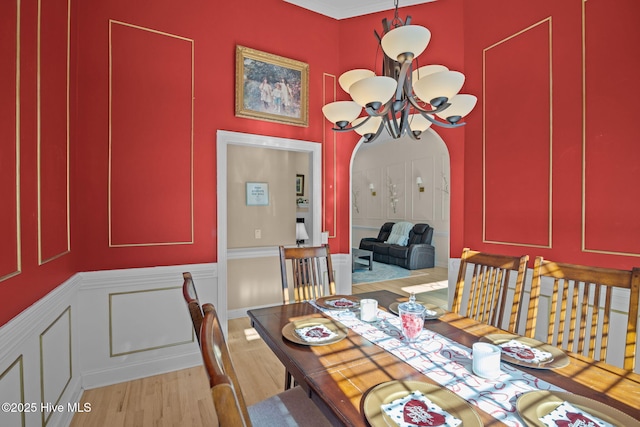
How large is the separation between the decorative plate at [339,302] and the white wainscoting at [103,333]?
127 cm

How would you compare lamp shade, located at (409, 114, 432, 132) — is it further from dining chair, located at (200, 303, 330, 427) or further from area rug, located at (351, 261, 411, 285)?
area rug, located at (351, 261, 411, 285)

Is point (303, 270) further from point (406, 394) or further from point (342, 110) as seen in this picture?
point (406, 394)

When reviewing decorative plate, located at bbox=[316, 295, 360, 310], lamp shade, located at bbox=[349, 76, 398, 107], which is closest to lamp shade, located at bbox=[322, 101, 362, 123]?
lamp shade, located at bbox=[349, 76, 398, 107]

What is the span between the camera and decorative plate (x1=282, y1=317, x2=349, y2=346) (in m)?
1.28

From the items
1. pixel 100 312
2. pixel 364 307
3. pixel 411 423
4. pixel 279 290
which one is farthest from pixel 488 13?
pixel 100 312

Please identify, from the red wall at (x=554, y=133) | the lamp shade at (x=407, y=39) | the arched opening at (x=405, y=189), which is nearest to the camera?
the lamp shade at (x=407, y=39)

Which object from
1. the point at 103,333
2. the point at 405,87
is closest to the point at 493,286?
the point at 405,87

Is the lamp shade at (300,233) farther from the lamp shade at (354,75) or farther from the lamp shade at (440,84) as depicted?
the lamp shade at (440,84)

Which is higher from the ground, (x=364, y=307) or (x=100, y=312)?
(x=364, y=307)

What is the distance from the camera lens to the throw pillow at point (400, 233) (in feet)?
23.8

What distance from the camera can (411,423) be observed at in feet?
2.56

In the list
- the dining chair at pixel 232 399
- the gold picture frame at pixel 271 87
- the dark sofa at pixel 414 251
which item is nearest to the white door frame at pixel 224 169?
the gold picture frame at pixel 271 87

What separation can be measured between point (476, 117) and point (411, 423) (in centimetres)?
281

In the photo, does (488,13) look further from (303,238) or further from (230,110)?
(303,238)
